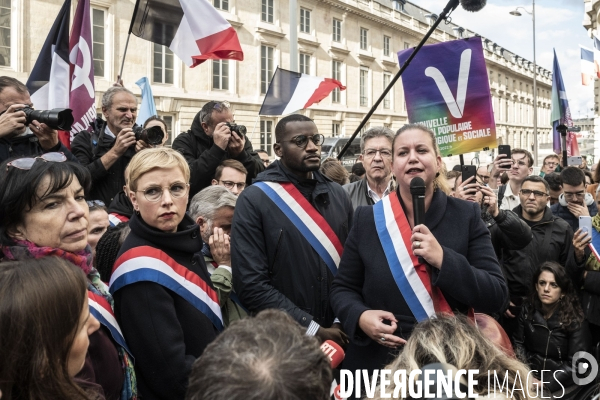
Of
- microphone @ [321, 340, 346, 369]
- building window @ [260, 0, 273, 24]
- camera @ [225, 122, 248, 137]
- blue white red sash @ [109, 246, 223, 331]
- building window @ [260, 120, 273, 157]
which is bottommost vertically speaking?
microphone @ [321, 340, 346, 369]

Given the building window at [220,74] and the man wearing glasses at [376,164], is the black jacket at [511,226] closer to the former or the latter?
the man wearing glasses at [376,164]

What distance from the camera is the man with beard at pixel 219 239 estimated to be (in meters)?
2.59

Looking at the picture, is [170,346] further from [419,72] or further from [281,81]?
[281,81]

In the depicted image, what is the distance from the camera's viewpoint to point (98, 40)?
18.8 meters

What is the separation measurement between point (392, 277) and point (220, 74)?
22.4 m

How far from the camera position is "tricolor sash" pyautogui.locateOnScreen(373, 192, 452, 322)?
2.27 m

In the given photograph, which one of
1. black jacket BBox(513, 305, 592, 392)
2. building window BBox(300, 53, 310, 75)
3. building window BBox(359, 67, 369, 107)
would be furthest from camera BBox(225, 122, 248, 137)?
building window BBox(359, 67, 369, 107)

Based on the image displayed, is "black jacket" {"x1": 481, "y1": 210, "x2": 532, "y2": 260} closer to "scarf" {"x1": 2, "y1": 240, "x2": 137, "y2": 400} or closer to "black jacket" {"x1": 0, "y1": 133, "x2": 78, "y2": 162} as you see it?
"scarf" {"x1": 2, "y1": 240, "x2": 137, "y2": 400}

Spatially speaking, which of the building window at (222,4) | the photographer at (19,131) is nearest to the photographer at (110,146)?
the photographer at (19,131)

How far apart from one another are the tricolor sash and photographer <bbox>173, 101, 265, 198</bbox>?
1866 millimetres

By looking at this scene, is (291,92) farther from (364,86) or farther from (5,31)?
(364,86)

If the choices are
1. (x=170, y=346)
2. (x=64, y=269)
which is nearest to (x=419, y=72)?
(x=170, y=346)

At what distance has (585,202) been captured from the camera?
542cm

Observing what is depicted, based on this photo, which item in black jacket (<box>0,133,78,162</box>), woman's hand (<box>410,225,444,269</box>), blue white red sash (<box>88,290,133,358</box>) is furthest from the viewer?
black jacket (<box>0,133,78,162</box>)
